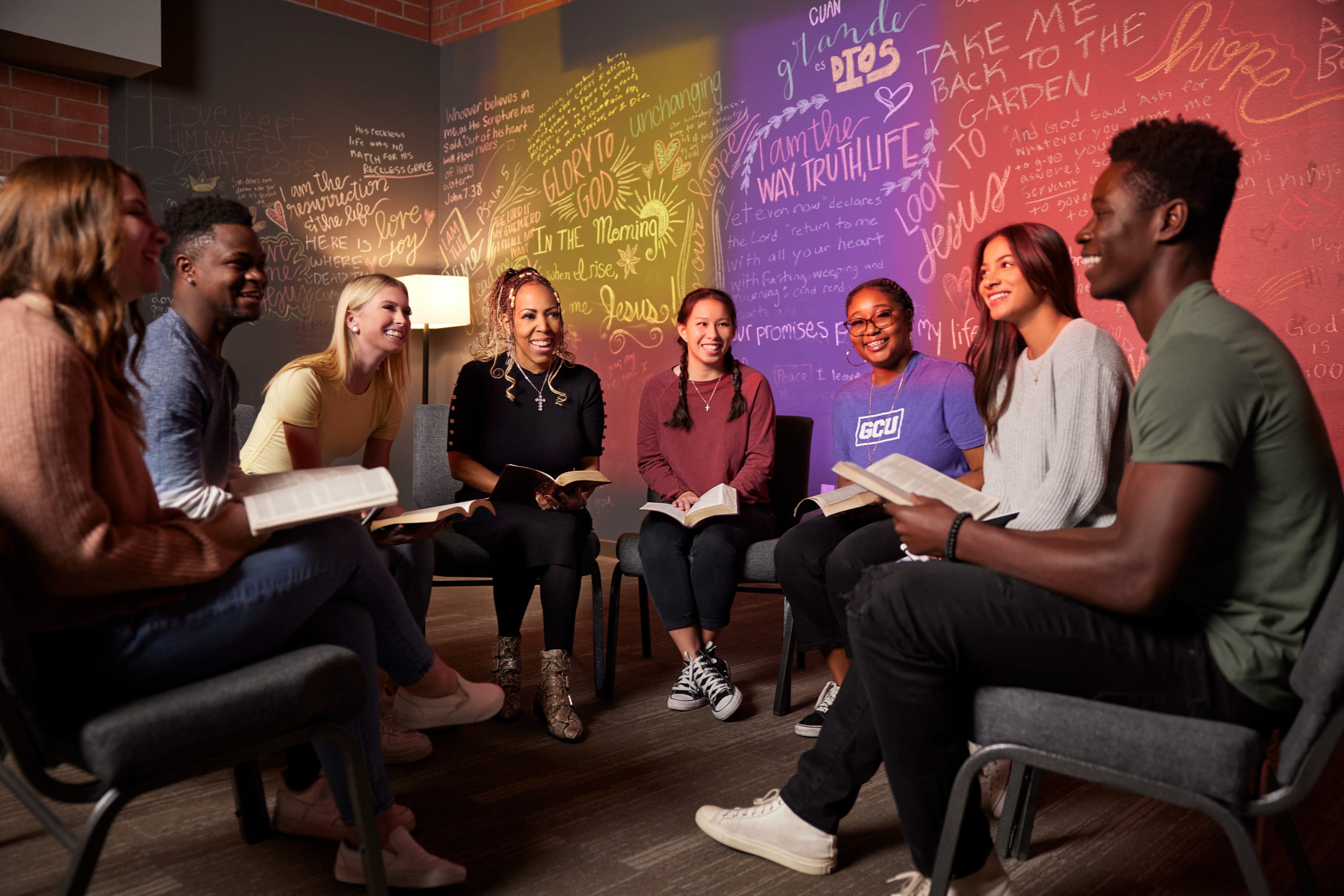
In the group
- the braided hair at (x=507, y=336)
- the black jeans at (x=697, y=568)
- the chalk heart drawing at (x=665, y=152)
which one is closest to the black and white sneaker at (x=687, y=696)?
the black jeans at (x=697, y=568)

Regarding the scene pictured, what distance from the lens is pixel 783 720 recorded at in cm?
234

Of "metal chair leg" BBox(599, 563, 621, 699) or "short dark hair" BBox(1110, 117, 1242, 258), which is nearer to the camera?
"short dark hair" BBox(1110, 117, 1242, 258)

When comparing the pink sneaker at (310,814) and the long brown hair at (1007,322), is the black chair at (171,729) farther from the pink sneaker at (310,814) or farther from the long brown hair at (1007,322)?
the long brown hair at (1007,322)

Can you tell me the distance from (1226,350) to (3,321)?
1.37 meters

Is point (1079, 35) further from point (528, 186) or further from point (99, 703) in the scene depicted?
point (99, 703)

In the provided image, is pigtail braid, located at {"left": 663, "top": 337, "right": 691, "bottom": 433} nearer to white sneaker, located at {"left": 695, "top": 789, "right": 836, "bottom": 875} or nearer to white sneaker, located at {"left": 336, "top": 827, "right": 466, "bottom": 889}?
white sneaker, located at {"left": 695, "top": 789, "right": 836, "bottom": 875}

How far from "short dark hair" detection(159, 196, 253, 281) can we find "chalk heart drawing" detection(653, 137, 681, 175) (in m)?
3.01

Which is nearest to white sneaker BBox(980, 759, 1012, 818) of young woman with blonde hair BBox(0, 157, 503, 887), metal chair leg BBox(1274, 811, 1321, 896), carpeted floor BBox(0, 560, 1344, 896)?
carpeted floor BBox(0, 560, 1344, 896)

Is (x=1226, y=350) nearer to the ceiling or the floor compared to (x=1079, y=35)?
nearer to the floor

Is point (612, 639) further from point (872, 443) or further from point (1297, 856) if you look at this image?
point (1297, 856)

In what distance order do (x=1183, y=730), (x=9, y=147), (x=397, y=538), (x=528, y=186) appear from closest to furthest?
(x=1183, y=730), (x=397, y=538), (x=9, y=147), (x=528, y=186)

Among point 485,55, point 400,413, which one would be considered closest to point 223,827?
point 400,413

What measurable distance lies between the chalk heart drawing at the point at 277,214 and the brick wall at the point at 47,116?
2.49ft

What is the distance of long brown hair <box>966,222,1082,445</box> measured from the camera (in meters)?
1.86
